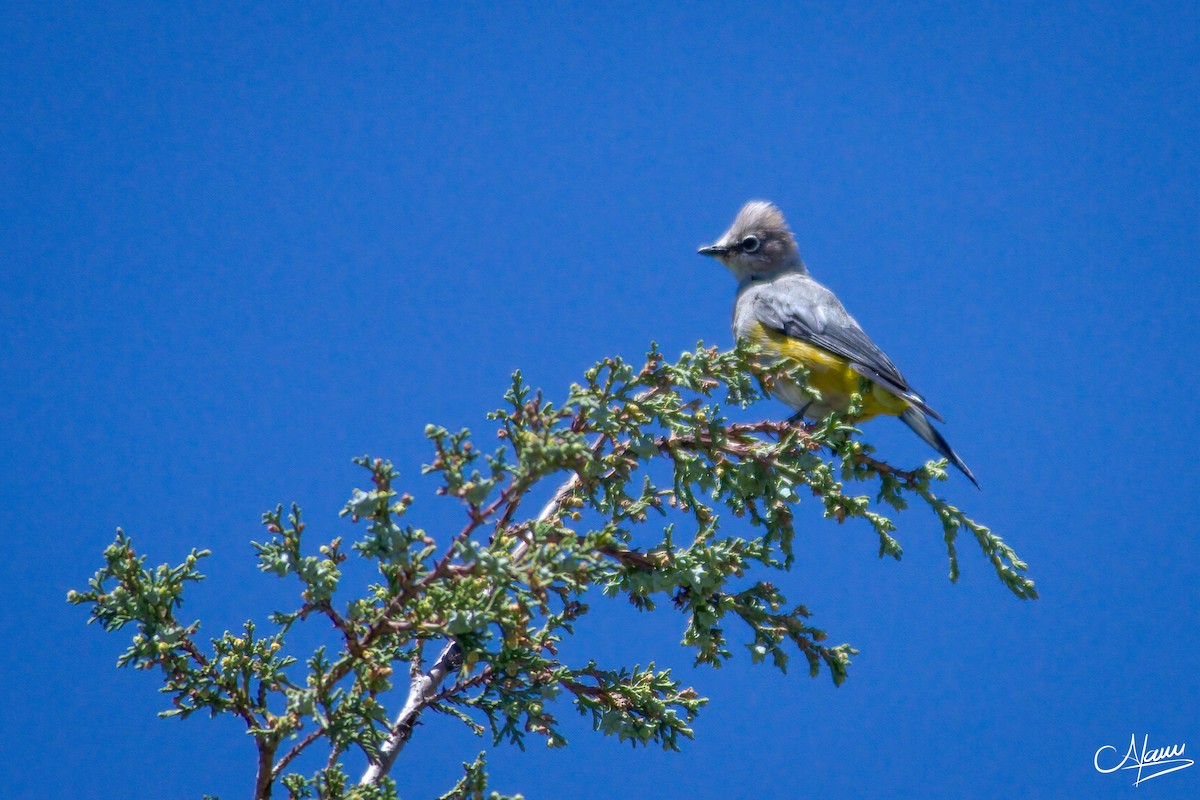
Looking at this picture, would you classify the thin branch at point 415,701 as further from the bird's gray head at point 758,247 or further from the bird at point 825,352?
the bird's gray head at point 758,247

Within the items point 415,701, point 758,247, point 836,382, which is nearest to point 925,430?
point 836,382

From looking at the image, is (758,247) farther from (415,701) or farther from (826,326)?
(415,701)

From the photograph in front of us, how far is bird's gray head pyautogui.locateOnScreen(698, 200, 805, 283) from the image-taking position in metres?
7.66

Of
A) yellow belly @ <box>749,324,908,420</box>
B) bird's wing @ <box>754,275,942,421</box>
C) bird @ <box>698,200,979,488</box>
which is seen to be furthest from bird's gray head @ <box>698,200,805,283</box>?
yellow belly @ <box>749,324,908,420</box>

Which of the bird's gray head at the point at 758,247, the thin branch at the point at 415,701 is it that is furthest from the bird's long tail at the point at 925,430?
the thin branch at the point at 415,701

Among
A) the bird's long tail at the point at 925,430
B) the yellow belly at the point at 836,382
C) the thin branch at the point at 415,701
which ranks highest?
the yellow belly at the point at 836,382

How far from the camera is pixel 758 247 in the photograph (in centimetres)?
766

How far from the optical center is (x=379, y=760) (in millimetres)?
3197

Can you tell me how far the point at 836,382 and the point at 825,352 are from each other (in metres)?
0.19

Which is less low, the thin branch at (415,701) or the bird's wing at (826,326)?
the bird's wing at (826,326)

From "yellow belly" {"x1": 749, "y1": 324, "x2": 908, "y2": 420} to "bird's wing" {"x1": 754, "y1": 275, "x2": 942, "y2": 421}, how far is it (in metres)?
0.05

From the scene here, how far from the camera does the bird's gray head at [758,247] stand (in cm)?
766

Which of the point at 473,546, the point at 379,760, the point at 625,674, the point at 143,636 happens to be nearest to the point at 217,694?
the point at 143,636

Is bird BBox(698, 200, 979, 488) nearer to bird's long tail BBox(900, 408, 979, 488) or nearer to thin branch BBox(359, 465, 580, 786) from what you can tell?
bird's long tail BBox(900, 408, 979, 488)
